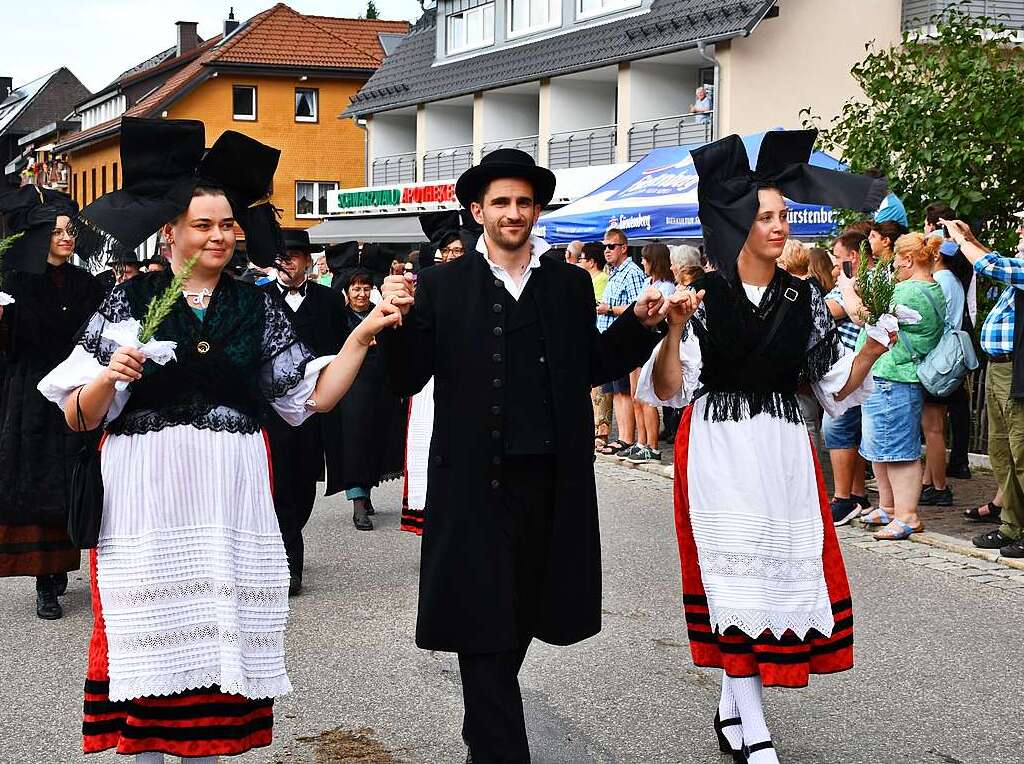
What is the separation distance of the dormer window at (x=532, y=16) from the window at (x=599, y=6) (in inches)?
33.6

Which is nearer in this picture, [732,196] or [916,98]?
[732,196]

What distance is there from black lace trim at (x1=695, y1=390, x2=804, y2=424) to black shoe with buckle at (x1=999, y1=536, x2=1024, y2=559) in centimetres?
436

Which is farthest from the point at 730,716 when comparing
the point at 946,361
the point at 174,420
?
the point at 946,361

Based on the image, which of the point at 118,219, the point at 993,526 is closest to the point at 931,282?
the point at 993,526

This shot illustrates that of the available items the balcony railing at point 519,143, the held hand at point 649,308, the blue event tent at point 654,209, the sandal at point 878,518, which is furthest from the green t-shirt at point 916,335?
the balcony railing at point 519,143

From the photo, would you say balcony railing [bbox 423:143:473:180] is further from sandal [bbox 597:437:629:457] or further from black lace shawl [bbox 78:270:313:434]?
black lace shawl [bbox 78:270:313:434]

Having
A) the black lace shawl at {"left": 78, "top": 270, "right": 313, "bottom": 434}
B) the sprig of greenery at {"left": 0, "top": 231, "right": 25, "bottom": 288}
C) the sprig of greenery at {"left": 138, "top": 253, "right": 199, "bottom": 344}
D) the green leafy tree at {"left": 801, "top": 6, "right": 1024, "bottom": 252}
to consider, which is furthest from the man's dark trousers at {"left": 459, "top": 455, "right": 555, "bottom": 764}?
the green leafy tree at {"left": 801, "top": 6, "right": 1024, "bottom": 252}

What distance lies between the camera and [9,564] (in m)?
7.46

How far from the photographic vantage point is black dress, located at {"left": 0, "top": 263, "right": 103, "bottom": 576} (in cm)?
745

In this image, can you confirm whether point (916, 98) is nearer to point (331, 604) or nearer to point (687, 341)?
point (331, 604)

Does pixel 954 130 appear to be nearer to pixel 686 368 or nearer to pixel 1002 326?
pixel 1002 326

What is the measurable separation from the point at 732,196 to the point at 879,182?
0.62m

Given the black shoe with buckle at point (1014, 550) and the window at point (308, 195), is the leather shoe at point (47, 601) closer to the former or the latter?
the black shoe with buckle at point (1014, 550)

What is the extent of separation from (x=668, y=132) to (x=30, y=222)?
21810 mm
